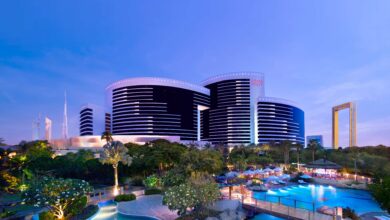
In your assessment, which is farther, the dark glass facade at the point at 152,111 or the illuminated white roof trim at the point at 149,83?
the illuminated white roof trim at the point at 149,83

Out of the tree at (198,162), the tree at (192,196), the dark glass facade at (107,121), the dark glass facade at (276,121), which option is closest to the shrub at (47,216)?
the tree at (192,196)

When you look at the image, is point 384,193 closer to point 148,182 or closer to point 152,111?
point 148,182

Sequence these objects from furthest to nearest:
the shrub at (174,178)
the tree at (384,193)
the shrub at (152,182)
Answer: the shrub at (152,182) < the shrub at (174,178) < the tree at (384,193)

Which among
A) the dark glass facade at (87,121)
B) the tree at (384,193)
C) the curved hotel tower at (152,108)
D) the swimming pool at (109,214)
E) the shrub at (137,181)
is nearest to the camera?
the tree at (384,193)

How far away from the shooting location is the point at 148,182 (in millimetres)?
33250

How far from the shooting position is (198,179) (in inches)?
844

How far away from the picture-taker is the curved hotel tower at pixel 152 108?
406 ft

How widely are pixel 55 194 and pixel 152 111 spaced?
106 m

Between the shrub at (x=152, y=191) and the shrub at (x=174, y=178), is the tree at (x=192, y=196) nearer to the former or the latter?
the shrub at (x=174, y=178)

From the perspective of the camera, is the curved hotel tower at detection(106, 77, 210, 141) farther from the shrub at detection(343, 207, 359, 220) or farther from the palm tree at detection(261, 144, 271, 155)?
the shrub at detection(343, 207, 359, 220)

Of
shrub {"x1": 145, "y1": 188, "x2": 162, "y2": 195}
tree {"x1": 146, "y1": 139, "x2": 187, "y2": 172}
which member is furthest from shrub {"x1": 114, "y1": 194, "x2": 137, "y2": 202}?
tree {"x1": 146, "y1": 139, "x2": 187, "y2": 172}

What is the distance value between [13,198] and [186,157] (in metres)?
21.4

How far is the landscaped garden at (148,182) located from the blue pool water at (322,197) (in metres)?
0.55

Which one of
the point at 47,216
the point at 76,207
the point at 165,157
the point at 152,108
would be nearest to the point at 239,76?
the point at 152,108
